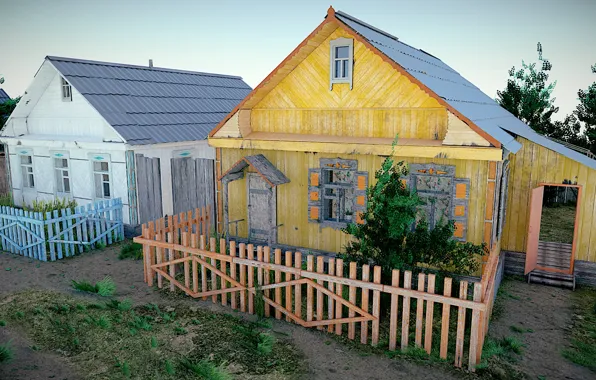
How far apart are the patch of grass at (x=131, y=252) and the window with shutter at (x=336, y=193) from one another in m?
4.77

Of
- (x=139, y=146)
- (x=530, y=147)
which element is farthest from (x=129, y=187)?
(x=530, y=147)

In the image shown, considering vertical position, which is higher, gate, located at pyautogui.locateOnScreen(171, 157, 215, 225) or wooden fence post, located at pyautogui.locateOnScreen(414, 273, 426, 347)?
gate, located at pyautogui.locateOnScreen(171, 157, 215, 225)

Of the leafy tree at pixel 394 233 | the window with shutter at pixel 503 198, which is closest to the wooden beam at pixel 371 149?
the leafy tree at pixel 394 233

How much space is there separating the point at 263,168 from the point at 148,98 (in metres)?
8.29

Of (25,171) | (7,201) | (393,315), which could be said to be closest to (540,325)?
(393,315)

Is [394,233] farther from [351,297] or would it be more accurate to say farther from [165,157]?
[165,157]

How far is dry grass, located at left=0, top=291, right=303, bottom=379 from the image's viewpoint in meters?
6.59

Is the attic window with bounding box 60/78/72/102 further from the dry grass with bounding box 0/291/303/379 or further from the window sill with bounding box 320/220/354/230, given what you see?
the window sill with bounding box 320/220/354/230

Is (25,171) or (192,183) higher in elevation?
(25,171)

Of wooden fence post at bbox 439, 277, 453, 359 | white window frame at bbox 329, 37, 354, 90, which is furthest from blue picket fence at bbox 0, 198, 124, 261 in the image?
wooden fence post at bbox 439, 277, 453, 359

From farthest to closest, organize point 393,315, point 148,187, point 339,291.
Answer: point 148,187 → point 339,291 → point 393,315

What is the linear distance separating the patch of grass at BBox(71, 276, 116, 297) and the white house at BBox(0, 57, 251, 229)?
4517mm

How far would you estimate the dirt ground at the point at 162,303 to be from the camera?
6.51m

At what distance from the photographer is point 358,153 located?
10.2 meters
